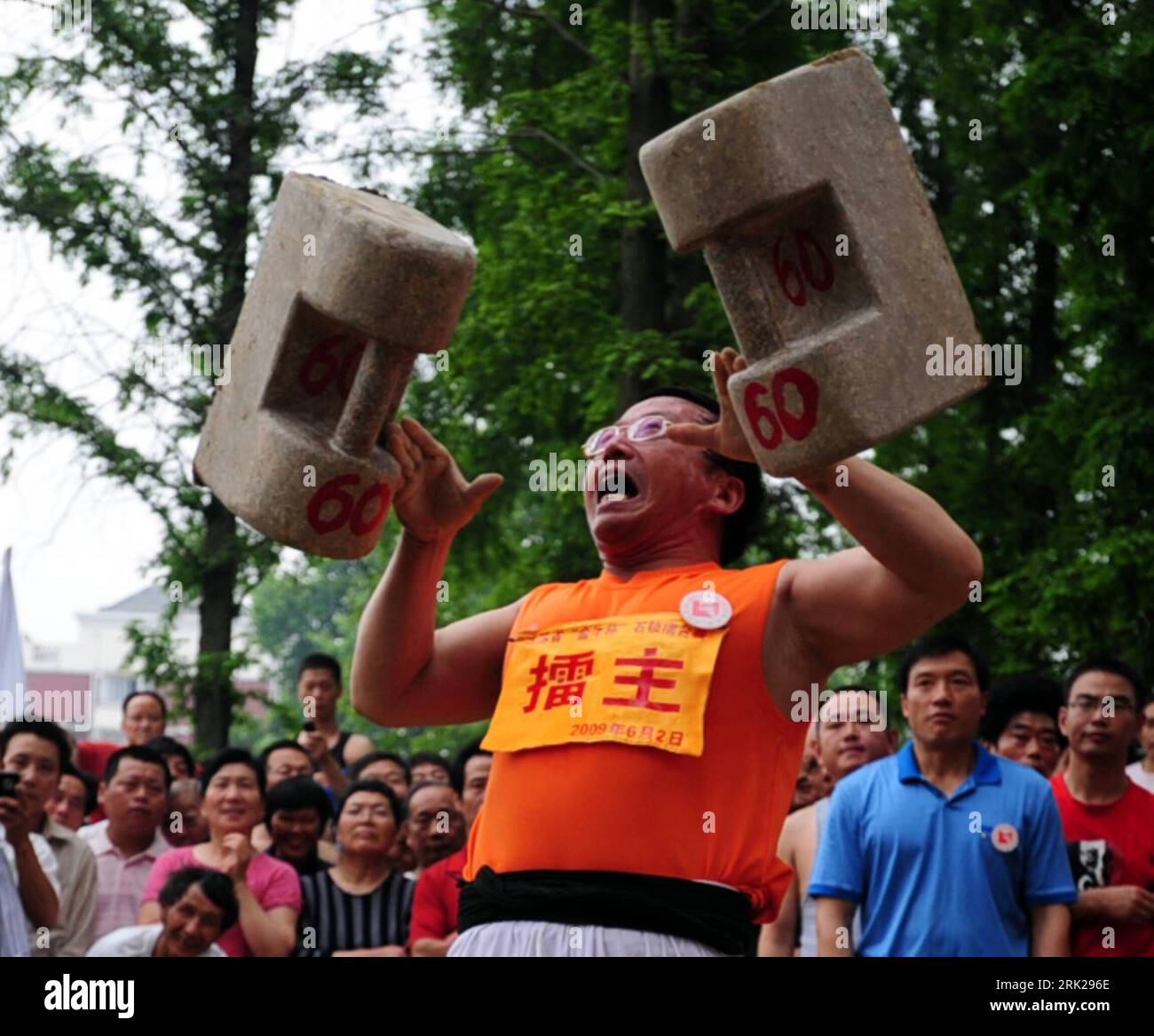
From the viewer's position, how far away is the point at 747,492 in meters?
4.44

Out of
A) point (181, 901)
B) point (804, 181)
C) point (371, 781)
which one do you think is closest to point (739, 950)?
point (804, 181)

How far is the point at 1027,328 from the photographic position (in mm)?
15578

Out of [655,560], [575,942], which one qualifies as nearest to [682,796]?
[575,942]

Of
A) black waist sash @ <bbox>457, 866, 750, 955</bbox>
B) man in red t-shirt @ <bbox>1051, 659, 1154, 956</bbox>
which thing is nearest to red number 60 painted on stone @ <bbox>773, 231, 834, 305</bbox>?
black waist sash @ <bbox>457, 866, 750, 955</bbox>

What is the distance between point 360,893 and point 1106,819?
2798 mm

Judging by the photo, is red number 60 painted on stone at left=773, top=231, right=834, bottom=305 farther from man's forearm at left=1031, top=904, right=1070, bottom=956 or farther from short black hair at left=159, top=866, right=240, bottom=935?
short black hair at left=159, top=866, right=240, bottom=935

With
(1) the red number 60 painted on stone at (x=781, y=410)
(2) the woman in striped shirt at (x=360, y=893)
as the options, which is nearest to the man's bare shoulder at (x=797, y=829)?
(2) the woman in striped shirt at (x=360, y=893)

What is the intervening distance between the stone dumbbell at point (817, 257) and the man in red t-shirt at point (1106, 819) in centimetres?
314

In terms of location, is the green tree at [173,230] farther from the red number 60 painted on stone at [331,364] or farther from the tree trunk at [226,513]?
the red number 60 painted on stone at [331,364]

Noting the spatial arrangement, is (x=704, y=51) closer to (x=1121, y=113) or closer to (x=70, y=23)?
(x=1121, y=113)

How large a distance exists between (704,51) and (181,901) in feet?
26.2

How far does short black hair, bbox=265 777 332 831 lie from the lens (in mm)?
7648

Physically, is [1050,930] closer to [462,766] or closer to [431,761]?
[462,766]

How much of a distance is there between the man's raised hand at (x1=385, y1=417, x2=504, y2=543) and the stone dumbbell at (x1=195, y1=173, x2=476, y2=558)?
0.11 metres
